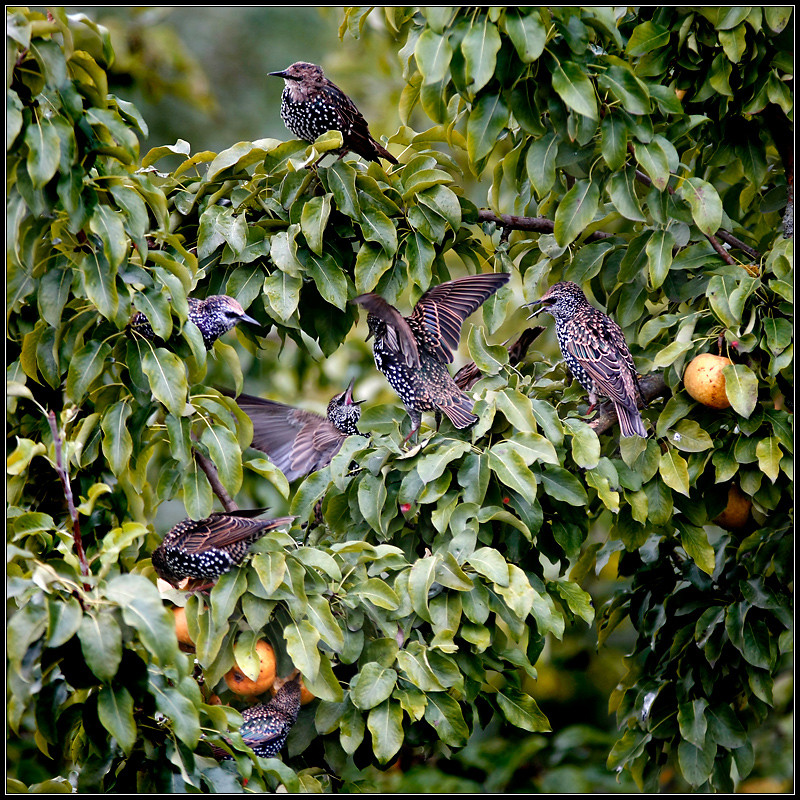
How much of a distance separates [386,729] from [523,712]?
1.85 ft

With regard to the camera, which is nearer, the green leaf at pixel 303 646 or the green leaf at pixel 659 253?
the green leaf at pixel 303 646

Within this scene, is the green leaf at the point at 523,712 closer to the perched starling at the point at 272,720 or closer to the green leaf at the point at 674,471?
the perched starling at the point at 272,720

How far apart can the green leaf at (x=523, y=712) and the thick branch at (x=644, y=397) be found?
983 mm

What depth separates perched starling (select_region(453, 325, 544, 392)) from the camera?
3.76 metres

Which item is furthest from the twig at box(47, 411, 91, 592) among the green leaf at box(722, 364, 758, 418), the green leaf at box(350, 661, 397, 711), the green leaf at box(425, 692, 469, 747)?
the green leaf at box(722, 364, 758, 418)

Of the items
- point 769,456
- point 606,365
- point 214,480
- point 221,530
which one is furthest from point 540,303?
point 221,530

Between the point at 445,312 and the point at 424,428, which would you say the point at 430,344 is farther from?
the point at 424,428

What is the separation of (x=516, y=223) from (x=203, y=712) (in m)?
2.17

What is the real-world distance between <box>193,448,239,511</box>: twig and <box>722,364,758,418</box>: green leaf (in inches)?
65.3

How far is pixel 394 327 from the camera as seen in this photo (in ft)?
11.5

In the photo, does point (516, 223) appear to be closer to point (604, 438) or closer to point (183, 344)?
point (604, 438)

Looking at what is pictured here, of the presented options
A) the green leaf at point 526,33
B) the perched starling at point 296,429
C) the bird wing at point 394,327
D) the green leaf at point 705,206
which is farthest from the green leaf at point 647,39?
the perched starling at point 296,429

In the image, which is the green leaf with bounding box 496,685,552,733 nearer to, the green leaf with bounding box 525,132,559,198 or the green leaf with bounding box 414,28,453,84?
the green leaf with bounding box 525,132,559,198

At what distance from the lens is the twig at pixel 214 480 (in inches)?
119
